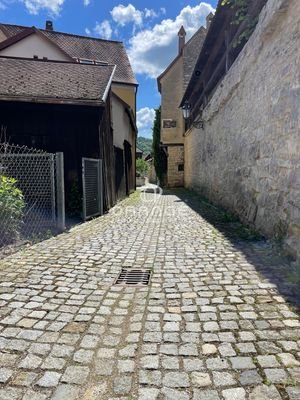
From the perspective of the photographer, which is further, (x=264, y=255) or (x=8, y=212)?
(x=8, y=212)

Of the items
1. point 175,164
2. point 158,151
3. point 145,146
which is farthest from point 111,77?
point 145,146

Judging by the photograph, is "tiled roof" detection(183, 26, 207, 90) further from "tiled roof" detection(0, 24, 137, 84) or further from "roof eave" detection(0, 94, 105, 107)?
"roof eave" detection(0, 94, 105, 107)

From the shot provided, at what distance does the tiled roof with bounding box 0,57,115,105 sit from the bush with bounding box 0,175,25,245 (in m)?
3.01

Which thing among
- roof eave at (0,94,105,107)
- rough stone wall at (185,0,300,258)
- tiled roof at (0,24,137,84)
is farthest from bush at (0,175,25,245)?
tiled roof at (0,24,137,84)

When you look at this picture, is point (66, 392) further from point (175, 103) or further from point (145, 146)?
point (145, 146)

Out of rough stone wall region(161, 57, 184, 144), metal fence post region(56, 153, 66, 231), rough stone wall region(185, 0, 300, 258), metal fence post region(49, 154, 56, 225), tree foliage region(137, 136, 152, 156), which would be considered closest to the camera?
rough stone wall region(185, 0, 300, 258)

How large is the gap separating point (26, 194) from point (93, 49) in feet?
55.8

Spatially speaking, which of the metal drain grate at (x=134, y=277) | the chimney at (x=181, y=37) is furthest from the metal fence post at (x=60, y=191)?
the chimney at (x=181, y=37)

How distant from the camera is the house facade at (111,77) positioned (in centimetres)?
912

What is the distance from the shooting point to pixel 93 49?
20.5 meters

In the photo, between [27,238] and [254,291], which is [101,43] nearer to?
[27,238]

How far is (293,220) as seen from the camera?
3.74m

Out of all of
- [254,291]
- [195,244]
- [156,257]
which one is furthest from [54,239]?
[254,291]

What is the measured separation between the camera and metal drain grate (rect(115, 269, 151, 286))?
10.5ft
